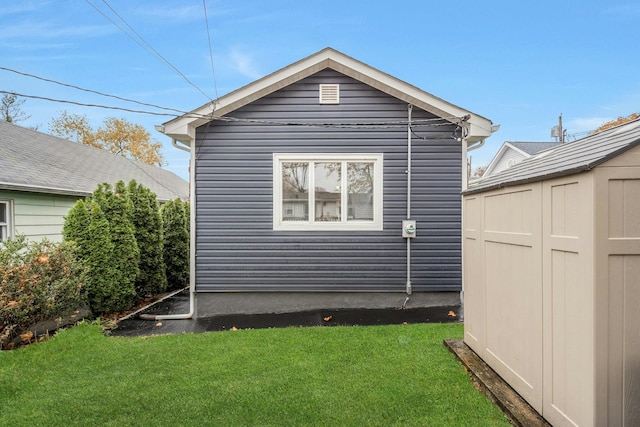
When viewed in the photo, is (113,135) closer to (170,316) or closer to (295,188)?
(170,316)

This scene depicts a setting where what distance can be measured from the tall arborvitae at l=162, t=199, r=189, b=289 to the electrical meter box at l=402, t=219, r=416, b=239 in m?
5.52

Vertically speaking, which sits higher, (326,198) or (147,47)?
(147,47)

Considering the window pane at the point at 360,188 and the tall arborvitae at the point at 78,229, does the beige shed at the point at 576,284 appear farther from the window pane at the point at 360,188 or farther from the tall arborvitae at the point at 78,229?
the tall arborvitae at the point at 78,229

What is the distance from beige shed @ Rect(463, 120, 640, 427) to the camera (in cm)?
184

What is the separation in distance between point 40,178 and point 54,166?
5.69 ft

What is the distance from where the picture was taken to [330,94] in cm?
609

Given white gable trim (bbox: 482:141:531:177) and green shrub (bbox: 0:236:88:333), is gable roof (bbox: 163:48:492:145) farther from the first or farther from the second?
white gable trim (bbox: 482:141:531:177)

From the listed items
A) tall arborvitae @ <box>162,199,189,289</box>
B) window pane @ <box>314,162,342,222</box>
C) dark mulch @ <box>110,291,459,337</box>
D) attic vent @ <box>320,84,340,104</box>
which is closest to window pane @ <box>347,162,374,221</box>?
window pane @ <box>314,162,342,222</box>

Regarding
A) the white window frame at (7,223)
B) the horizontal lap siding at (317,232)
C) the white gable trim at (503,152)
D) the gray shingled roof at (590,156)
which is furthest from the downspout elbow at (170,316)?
the white gable trim at (503,152)

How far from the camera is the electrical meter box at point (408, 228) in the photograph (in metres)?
5.98

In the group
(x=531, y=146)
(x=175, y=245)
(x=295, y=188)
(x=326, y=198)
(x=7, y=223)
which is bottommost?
(x=175, y=245)

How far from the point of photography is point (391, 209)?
6074 mm

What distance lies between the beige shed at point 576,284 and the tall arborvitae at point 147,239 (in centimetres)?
646

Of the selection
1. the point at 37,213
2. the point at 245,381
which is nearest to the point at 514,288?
the point at 245,381
